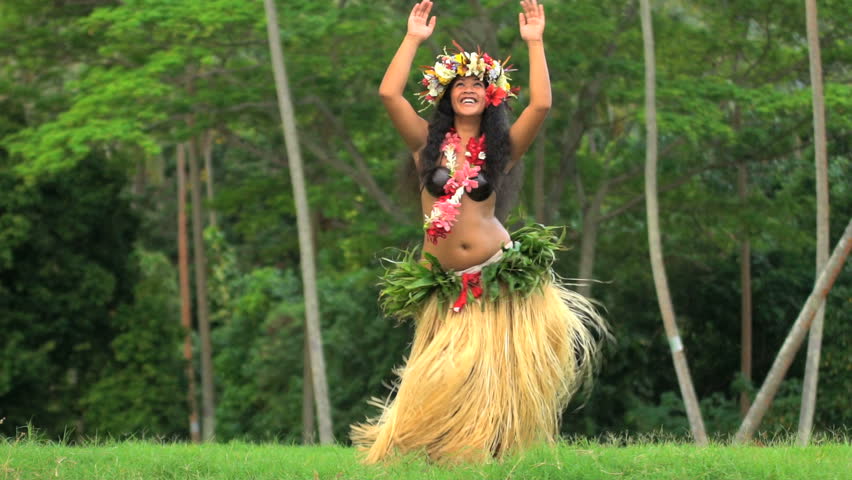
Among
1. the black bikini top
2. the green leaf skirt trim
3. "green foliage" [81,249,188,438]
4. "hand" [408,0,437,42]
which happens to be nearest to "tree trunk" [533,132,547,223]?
"green foliage" [81,249,188,438]

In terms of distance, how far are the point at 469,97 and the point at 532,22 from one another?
0.52 meters

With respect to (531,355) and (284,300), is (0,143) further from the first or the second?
(531,355)

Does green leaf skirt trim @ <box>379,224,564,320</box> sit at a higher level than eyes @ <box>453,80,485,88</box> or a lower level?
lower

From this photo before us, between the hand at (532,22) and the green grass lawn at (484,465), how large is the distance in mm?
2139

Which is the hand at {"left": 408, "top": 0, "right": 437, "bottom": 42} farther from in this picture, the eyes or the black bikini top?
the black bikini top

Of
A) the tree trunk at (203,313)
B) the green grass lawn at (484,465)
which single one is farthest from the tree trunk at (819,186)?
Result: the tree trunk at (203,313)

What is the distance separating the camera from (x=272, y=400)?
2656cm

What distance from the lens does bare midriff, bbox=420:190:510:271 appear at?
6.41 meters

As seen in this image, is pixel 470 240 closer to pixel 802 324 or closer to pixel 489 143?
pixel 489 143

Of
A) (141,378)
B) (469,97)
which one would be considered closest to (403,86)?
(469,97)

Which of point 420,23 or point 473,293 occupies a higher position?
point 420,23

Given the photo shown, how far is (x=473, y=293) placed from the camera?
20.8ft

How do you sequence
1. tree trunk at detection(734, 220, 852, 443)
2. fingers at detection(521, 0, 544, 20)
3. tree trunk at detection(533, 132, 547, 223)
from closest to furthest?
fingers at detection(521, 0, 544, 20), tree trunk at detection(734, 220, 852, 443), tree trunk at detection(533, 132, 547, 223)

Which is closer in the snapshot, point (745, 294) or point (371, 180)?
point (371, 180)
